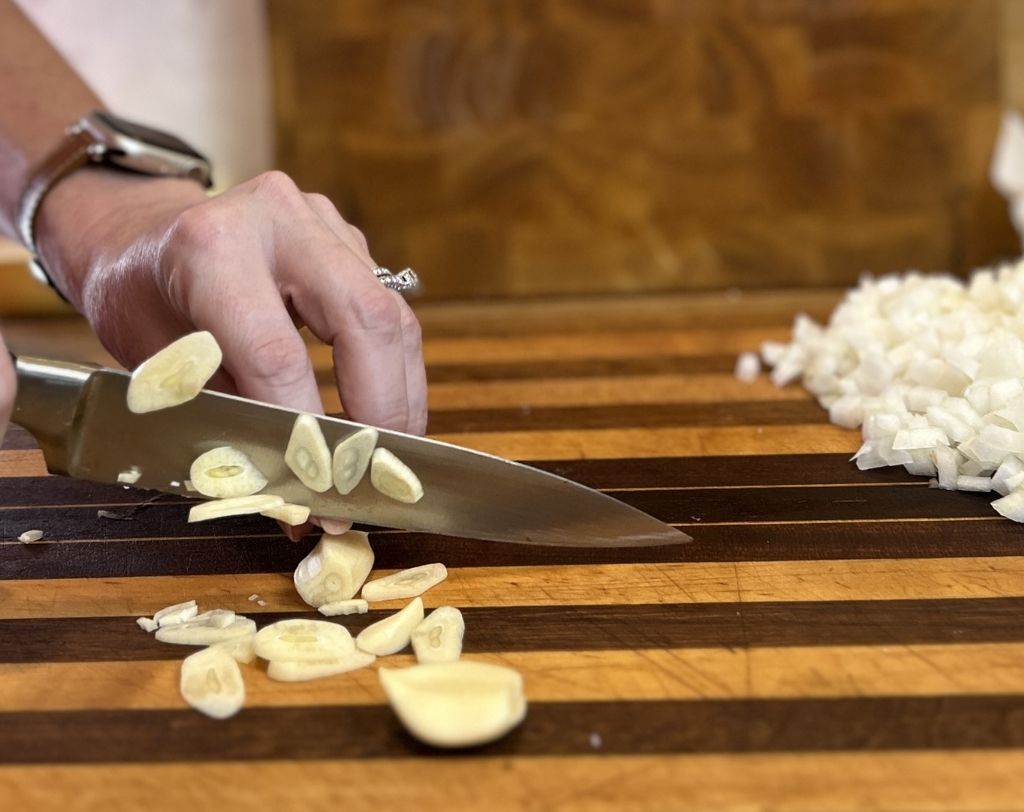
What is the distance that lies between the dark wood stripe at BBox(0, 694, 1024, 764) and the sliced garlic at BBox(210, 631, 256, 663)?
6cm

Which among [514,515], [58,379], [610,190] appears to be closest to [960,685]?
[514,515]

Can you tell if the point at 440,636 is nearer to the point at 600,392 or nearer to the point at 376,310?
the point at 376,310

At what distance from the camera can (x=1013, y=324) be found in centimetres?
115

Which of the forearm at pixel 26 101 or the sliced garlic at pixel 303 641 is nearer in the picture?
the sliced garlic at pixel 303 641

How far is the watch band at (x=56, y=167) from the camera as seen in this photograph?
3.94 ft

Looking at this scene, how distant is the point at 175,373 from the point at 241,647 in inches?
8.2

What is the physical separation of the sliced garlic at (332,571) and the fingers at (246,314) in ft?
0.36

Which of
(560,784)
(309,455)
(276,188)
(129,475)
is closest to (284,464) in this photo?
(309,455)

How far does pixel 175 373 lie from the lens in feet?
2.70

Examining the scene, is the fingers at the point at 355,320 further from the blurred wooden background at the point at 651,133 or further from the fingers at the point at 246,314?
the blurred wooden background at the point at 651,133

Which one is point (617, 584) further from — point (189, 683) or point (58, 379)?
point (58, 379)

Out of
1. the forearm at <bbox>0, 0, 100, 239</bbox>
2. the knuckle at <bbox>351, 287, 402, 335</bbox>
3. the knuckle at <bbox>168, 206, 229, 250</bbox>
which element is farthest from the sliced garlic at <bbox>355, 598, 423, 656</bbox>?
the forearm at <bbox>0, 0, 100, 239</bbox>

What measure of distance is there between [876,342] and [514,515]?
542mm

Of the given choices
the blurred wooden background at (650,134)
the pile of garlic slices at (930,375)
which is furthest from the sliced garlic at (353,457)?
the blurred wooden background at (650,134)
